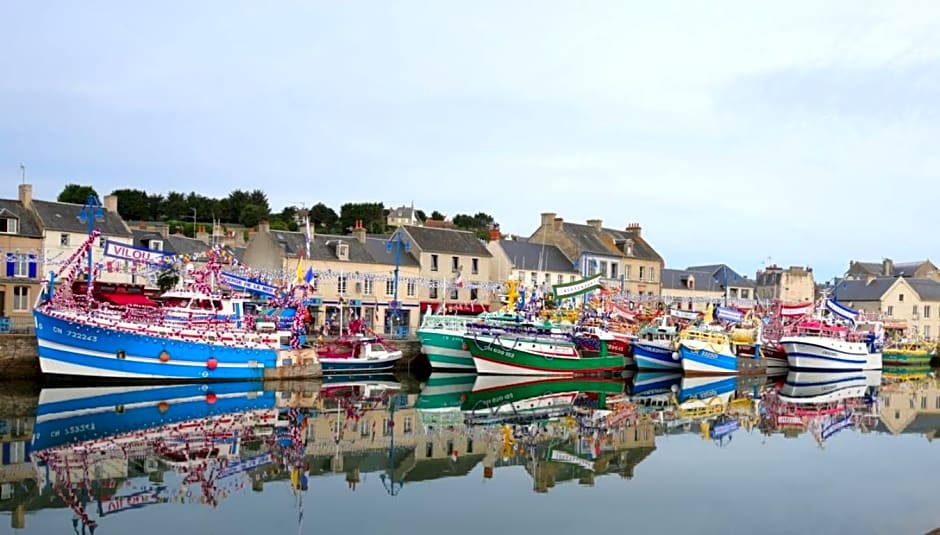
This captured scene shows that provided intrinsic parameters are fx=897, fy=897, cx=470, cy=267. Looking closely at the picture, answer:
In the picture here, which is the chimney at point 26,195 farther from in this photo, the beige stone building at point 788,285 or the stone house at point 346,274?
the beige stone building at point 788,285

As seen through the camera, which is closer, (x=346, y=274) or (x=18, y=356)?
(x=18, y=356)

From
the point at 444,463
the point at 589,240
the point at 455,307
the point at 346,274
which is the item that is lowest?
the point at 444,463

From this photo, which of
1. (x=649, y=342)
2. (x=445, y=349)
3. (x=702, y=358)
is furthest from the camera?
(x=649, y=342)

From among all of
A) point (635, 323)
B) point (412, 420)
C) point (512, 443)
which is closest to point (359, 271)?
point (635, 323)

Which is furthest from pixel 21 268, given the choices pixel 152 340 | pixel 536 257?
pixel 536 257

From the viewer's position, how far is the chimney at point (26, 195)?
145 ft

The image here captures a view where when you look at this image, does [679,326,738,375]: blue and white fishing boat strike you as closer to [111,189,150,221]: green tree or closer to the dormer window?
the dormer window

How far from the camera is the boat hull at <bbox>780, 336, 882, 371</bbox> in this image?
51.0m

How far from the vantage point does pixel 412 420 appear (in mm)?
26469

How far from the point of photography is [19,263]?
41.8 m

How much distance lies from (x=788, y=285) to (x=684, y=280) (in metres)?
13.6

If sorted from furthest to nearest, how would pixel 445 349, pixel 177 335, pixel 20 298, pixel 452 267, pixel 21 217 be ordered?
1. pixel 452 267
2. pixel 21 217
3. pixel 20 298
4. pixel 445 349
5. pixel 177 335

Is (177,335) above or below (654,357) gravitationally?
above

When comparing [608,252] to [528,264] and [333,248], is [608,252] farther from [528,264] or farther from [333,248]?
[333,248]
